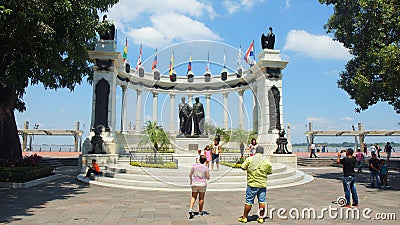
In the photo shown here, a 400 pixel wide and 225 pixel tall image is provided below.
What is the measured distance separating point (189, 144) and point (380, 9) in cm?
1577

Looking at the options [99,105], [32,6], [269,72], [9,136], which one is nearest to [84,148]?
[99,105]

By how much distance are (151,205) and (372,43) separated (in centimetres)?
1624

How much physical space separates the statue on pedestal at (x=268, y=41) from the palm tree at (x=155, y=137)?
12.9 meters

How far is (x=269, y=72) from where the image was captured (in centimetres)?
2677

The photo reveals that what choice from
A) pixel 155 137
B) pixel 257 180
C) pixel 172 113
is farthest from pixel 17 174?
pixel 172 113

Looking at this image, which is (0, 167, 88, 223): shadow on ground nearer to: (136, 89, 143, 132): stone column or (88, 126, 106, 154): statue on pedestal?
(88, 126, 106, 154): statue on pedestal

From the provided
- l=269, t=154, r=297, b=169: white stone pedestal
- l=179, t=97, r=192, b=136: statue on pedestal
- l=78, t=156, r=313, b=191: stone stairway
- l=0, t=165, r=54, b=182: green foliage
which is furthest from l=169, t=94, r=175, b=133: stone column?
l=0, t=165, r=54, b=182: green foliage

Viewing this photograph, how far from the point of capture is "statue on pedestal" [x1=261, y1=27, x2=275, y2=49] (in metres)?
28.0

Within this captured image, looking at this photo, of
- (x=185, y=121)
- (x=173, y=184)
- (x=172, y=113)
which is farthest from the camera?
(x=172, y=113)

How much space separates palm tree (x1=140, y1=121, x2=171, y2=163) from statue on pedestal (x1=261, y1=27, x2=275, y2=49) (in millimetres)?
12931

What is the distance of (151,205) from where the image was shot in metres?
9.66

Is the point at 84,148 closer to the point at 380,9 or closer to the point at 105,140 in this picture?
the point at 105,140

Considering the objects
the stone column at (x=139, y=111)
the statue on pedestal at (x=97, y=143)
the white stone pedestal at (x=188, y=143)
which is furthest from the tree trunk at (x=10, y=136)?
the stone column at (x=139, y=111)

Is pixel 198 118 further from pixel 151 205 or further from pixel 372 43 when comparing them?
pixel 151 205
